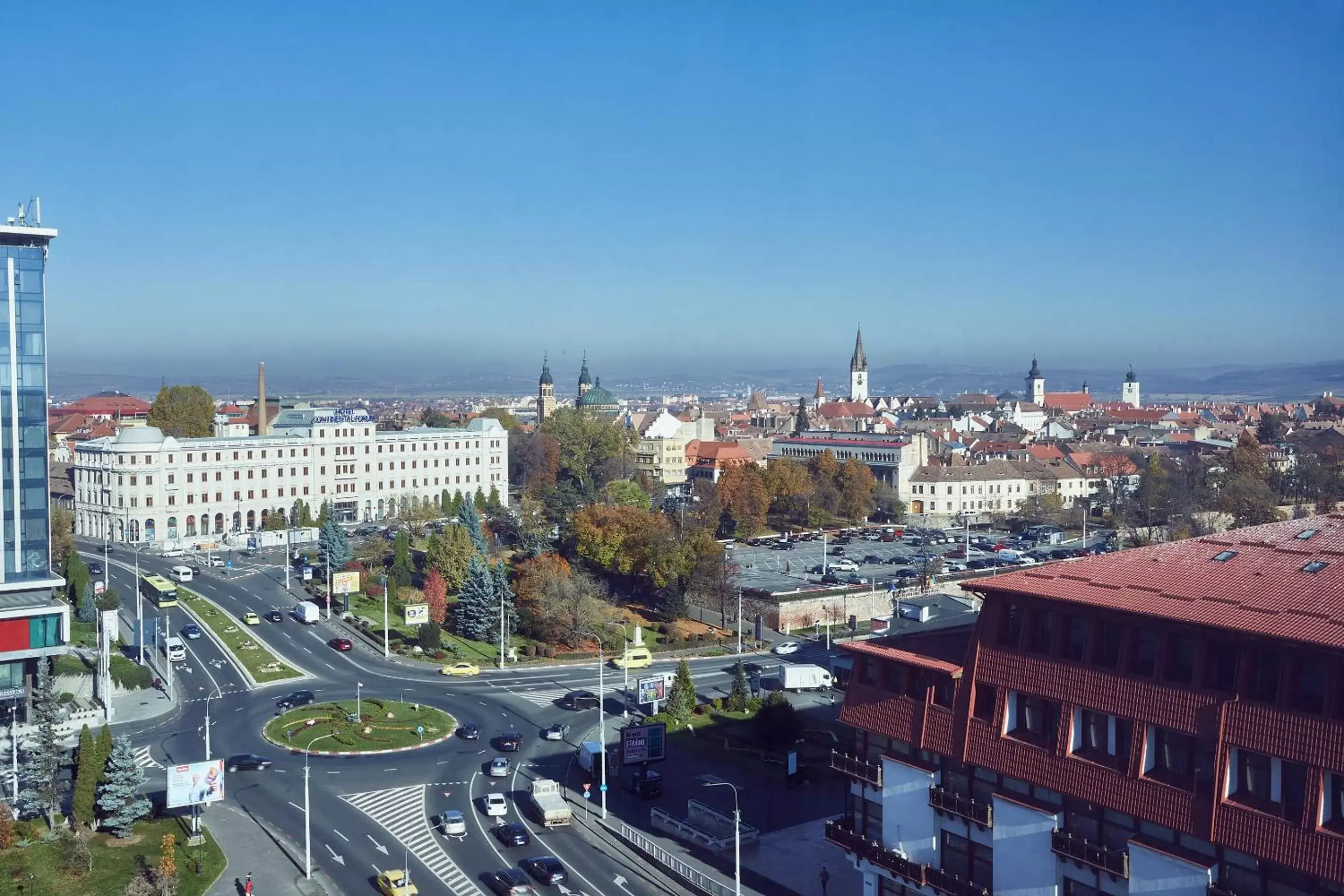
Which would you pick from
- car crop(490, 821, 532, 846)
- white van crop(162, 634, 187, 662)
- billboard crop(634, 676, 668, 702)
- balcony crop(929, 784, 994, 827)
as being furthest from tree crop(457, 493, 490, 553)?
balcony crop(929, 784, 994, 827)

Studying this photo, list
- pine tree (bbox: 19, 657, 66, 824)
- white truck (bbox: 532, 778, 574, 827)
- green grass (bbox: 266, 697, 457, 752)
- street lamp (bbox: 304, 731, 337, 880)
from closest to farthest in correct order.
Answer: street lamp (bbox: 304, 731, 337, 880), pine tree (bbox: 19, 657, 66, 824), white truck (bbox: 532, 778, 574, 827), green grass (bbox: 266, 697, 457, 752)

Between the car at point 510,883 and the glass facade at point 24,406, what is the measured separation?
22.2 metres

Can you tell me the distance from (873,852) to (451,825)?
1075 centimetres

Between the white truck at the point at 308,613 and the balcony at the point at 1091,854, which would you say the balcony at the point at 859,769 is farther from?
the white truck at the point at 308,613

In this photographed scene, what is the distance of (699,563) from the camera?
2242 inches

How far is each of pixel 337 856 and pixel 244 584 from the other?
3637cm

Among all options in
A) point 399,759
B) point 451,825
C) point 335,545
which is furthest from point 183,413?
point 451,825

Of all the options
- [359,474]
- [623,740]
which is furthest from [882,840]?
[359,474]

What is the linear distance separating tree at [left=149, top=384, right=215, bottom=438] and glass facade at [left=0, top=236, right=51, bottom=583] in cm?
5814

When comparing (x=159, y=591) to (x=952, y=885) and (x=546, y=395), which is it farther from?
(x=546, y=395)

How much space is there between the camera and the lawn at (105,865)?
85.7 ft

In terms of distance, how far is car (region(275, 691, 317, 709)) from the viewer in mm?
40750

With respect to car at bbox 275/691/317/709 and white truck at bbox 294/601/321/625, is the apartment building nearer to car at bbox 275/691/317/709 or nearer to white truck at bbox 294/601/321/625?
car at bbox 275/691/317/709

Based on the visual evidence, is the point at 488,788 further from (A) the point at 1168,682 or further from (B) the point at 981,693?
(A) the point at 1168,682
